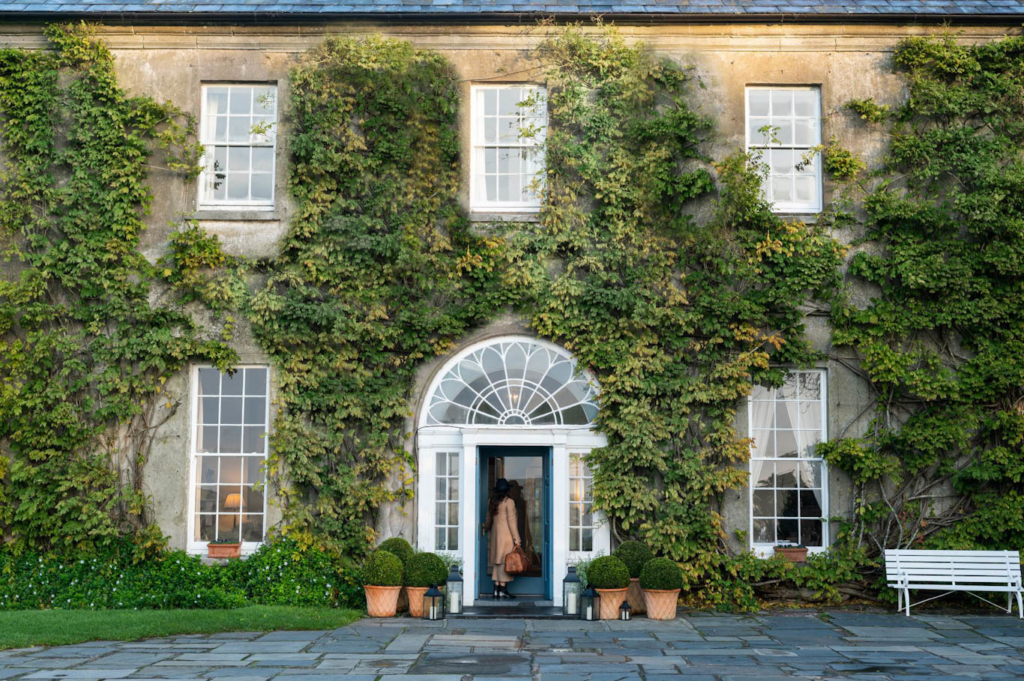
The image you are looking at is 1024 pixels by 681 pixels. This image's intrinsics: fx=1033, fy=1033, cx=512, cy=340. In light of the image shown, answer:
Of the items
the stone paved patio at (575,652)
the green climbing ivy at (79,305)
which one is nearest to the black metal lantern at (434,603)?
the stone paved patio at (575,652)

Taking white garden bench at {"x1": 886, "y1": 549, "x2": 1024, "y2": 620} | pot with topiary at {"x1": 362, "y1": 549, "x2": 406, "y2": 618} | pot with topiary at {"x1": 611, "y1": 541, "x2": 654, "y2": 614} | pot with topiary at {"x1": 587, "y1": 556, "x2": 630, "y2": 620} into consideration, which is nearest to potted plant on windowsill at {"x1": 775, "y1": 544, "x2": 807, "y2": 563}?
white garden bench at {"x1": 886, "y1": 549, "x2": 1024, "y2": 620}

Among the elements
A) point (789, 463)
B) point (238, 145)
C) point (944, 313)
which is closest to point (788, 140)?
point (944, 313)

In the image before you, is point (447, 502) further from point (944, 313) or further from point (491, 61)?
point (944, 313)

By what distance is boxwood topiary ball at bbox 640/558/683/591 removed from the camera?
11.9 metres

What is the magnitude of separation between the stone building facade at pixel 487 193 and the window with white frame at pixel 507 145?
0.04 metres

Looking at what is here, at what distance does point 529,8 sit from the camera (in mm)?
13648

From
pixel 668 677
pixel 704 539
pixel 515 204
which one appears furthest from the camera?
pixel 515 204

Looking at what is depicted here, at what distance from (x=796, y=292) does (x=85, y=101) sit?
9502mm

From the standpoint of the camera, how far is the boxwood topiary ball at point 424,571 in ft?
39.9

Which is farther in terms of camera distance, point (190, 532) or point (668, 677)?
point (190, 532)

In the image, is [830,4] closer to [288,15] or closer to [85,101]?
[288,15]

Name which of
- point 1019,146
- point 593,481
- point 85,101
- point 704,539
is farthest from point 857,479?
point 85,101

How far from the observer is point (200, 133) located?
13688 millimetres

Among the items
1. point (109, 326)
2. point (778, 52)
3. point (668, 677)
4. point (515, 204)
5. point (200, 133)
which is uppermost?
point (778, 52)
